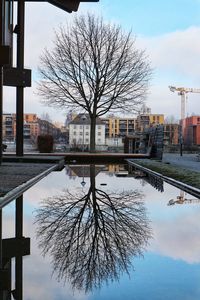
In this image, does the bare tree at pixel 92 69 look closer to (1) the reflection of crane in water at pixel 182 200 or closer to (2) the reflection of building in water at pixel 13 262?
(1) the reflection of crane in water at pixel 182 200

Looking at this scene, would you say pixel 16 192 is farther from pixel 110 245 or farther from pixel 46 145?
pixel 46 145

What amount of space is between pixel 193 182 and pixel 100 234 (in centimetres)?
453

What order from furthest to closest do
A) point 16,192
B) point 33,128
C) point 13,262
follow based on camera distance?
point 33,128 < point 16,192 < point 13,262

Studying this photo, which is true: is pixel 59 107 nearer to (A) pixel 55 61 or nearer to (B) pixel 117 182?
(A) pixel 55 61

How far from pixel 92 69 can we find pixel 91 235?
23533mm

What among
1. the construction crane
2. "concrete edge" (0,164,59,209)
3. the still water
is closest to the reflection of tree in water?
the still water

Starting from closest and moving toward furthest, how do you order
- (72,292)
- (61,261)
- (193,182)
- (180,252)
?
(72,292) → (61,261) → (180,252) → (193,182)

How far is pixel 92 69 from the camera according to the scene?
2741 centimetres

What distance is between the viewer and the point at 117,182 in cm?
989

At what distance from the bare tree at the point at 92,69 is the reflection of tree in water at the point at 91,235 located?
20.6m

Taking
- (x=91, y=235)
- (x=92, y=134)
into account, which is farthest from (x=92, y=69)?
(x=91, y=235)

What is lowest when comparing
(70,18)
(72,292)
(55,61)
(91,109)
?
(72,292)

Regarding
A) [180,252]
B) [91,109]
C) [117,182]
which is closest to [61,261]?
[180,252]

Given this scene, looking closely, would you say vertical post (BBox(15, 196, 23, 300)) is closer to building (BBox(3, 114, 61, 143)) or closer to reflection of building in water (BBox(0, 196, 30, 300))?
reflection of building in water (BBox(0, 196, 30, 300))
